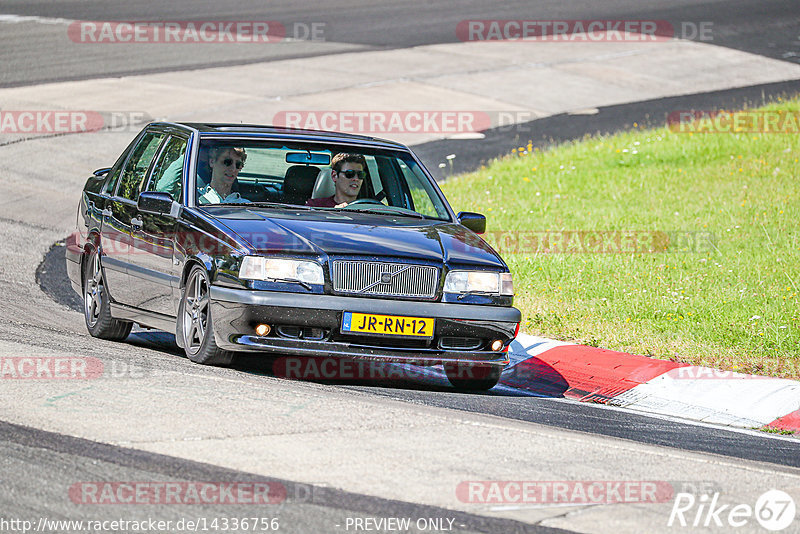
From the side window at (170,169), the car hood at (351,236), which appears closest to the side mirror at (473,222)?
the car hood at (351,236)

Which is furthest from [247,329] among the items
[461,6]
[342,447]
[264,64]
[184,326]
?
[461,6]

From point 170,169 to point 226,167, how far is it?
530 millimetres

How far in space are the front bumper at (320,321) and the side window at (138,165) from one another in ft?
6.82

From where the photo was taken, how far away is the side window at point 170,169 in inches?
348

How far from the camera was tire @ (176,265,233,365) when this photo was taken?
7.84m

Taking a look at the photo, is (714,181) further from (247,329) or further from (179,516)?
(179,516)

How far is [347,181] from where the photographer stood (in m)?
8.98

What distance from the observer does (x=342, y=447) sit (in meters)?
5.84

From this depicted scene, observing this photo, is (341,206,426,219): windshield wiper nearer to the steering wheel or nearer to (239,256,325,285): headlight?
the steering wheel

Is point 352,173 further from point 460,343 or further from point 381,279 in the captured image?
point 460,343

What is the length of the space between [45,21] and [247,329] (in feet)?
76.5

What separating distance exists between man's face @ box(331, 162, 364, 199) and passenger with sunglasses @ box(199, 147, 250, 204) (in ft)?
2.22

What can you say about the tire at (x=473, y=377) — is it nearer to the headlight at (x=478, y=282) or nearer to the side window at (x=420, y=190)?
the headlight at (x=478, y=282)

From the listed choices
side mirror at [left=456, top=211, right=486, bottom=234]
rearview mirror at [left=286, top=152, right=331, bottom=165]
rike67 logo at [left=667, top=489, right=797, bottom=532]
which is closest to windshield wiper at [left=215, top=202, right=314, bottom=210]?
rearview mirror at [left=286, top=152, right=331, bottom=165]
